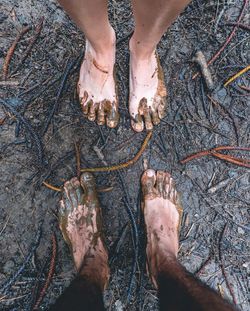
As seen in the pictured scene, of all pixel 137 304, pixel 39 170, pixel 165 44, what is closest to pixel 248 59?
pixel 165 44

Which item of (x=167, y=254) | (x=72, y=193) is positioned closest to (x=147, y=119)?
(x=72, y=193)

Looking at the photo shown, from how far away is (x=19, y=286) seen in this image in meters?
1.63

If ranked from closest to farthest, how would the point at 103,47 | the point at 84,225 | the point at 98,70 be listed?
1. the point at 103,47
2. the point at 98,70
3. the point at 84,225

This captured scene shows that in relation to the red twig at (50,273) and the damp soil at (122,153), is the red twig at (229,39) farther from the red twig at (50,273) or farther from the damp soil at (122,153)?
the red twig at (50,273)

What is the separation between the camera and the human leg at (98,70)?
127cm

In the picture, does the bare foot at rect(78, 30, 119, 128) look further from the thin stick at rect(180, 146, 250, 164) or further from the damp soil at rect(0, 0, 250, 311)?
the thin stick at rect(180, 146, 250, 164)

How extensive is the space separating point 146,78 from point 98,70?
0.23m

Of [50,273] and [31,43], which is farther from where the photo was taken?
[31,43]

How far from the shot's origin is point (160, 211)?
5.62 feet

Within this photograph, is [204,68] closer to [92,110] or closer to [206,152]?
[206,152]

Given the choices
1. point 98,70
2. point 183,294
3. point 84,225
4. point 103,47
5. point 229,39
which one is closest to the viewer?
point 183,294

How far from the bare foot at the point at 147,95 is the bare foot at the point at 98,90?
0.09 m

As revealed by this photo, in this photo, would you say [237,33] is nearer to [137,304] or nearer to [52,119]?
[52,119]

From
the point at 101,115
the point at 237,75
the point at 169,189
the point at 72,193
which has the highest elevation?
the point at 237,75
